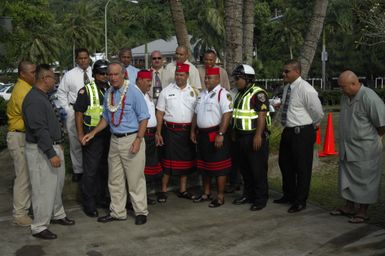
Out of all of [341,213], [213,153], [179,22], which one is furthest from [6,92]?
[341,213]

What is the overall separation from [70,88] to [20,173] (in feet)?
5.09

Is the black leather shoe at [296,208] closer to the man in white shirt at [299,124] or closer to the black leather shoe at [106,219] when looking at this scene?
the man in white shirt at [299,124]

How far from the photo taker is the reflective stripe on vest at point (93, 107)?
608 centimetres

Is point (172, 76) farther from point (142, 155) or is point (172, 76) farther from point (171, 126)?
point (142, 155)

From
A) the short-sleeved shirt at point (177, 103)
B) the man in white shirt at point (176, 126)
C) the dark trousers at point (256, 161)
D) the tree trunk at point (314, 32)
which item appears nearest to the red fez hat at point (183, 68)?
the man in white shirt at point (176, 126)

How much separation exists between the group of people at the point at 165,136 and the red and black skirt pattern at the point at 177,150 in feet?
0.05

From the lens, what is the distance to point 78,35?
61094 millimetres

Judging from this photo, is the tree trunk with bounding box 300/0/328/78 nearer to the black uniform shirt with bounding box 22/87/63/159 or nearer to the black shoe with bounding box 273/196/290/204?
the black shoe with bounding box 273/196/290/204

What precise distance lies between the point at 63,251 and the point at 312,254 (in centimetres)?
244

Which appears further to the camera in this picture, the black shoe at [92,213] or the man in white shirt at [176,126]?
the man in white shirt at [176,126]

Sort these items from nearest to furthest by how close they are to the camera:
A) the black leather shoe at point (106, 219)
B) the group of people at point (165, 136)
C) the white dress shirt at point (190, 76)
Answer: the group of people at point (165, 136), the black leather shoe at point (106, 219), the white dress shirt at point (190, 76)

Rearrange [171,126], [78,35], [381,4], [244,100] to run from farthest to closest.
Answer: [78,35]
[381,4]
[171,126]
[244,100]

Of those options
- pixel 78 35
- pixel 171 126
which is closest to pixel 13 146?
pixel 171 126

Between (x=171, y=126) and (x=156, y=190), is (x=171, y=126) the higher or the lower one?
the higher one
